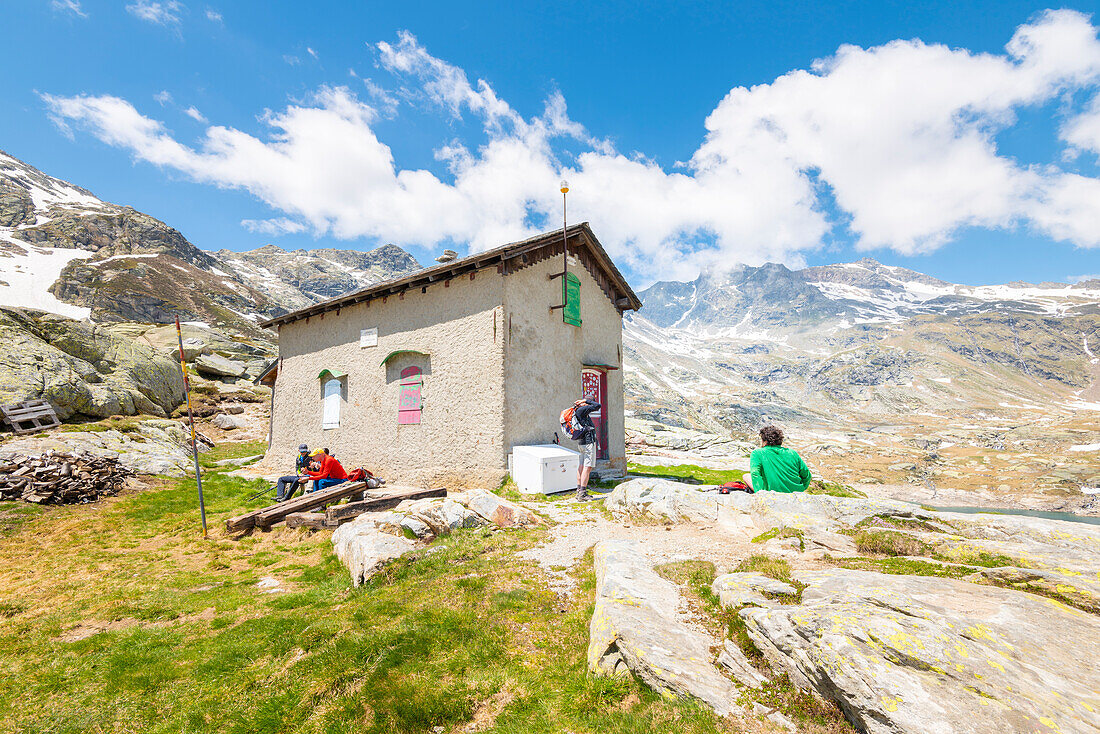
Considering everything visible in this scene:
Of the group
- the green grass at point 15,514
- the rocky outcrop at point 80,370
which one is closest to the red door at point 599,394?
the green grass at point 15,514

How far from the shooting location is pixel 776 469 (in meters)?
7.78

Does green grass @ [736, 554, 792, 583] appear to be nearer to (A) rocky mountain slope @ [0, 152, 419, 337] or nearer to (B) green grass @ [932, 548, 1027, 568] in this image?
(B) green grass @ [932, 548, 1027, 568]

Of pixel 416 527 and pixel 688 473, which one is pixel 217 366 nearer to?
pixel 416 527

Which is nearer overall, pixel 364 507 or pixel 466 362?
pixel 364 507

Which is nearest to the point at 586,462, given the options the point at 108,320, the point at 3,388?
the point at 3,388

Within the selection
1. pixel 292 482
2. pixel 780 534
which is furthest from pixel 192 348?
pixel 780 534

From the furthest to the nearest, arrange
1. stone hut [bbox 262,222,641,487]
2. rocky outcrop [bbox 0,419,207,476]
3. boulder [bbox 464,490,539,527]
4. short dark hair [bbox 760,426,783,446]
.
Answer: rocky outcrop [bbox 0,419,207,476] < stone hut [bbox 262,222,641,487] < boulder [bbox 464,490,539,527] < short dark hair [bbox 760,426,783,446]

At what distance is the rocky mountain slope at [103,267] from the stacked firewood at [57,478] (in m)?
59.7

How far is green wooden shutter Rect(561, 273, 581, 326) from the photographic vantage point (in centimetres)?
1502

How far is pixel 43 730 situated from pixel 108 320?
105676 millimetres

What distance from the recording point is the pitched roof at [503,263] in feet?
43.1

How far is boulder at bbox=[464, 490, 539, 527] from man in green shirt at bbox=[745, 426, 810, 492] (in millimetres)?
4504

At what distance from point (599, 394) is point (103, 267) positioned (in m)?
135

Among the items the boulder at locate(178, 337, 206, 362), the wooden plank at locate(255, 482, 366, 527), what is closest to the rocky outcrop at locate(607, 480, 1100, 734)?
the wooden plank at locate(255, 482, 366, 527)
